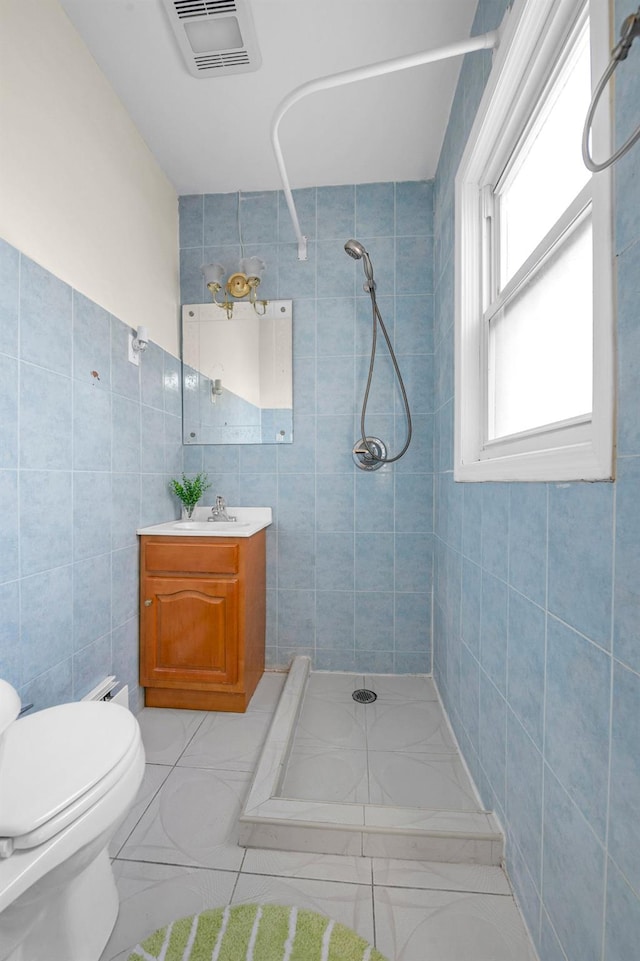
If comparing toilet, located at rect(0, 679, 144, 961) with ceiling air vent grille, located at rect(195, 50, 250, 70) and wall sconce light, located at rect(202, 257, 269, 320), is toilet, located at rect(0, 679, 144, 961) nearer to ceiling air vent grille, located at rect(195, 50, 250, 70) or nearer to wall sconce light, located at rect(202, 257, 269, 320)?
wall sconce light, located at rect(202, 257, 269, 320)

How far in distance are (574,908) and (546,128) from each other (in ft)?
5.66

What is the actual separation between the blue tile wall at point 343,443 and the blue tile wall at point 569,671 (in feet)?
2.56

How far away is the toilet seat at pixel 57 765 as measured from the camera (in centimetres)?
73

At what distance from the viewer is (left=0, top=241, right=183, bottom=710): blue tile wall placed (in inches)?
46.3

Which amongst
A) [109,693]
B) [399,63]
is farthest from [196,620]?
[399,63]

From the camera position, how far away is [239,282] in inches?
85.9

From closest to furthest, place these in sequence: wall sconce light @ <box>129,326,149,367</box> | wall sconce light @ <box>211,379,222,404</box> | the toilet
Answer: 1. the toilet
2. wall sconce light @ <box>129,326,149,367</box>
3. wall sconce light @ <box>211,379,222,404</box>

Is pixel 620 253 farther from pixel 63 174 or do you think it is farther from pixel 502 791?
pixel 63 174

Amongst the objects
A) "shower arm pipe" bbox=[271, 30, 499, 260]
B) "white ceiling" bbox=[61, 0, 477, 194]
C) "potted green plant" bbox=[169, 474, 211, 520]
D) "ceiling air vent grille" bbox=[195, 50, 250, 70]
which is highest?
"white ceiling" bbox=[61, 0, 477, 194]

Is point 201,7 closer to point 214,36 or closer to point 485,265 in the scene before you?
point 214,36

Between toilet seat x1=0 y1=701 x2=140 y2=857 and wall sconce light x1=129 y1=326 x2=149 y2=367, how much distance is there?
1.36 meters

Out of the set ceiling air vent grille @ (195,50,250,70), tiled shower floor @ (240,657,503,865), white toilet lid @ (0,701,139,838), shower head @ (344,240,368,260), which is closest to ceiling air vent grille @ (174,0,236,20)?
ceiling air vent grille @ (195,50,250,70)

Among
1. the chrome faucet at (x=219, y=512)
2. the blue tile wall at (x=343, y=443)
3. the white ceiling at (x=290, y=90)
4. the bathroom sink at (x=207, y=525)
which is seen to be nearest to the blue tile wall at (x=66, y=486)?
the bathroom sink at (x=207, y=525)

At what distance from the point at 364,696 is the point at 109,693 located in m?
1.10
